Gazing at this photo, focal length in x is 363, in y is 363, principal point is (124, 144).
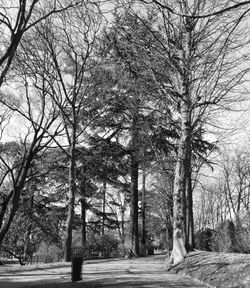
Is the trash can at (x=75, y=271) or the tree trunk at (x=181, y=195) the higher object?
the tree trunk at (x=181, y=195)

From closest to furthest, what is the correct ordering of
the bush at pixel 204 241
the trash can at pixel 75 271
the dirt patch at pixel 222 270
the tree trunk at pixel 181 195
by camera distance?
the dirt patch at pixel 222 270 < the trash can at pixel 75 271 < the tree trunk at pixel 181 195 < the bush at pixel 204 241

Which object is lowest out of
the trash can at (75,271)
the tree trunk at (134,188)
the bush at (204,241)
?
the trash can at (75,271)

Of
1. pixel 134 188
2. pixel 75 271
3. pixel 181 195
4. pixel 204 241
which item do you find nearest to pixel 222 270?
pixel 75 271

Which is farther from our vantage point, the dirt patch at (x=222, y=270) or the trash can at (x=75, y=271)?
the trash can at (x=75, y=271)

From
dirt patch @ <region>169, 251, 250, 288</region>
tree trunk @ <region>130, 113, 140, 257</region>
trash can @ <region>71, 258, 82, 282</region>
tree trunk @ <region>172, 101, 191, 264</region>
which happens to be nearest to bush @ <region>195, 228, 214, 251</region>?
tree trunk @ <region>130, 113, 140, 257</region>

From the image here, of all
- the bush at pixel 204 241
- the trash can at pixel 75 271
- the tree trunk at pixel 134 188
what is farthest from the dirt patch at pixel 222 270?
the bush at pixel 204 241

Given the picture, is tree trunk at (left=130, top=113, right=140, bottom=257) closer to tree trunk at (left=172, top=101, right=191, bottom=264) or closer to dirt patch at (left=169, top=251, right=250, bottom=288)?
tree trunk at (left=172, top=101, right=191, bottom=264)

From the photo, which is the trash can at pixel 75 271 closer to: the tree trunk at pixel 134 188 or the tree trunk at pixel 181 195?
the tree trunk at pixel 181 195

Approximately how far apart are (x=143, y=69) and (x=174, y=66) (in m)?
1.37

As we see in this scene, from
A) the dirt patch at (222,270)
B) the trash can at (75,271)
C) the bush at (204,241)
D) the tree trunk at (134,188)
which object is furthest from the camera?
the bush at (204,241)

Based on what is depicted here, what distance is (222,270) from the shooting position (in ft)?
26.9

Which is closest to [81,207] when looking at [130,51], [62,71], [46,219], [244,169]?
[46,219]

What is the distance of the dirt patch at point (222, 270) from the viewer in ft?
23.6

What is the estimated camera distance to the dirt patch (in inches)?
283
